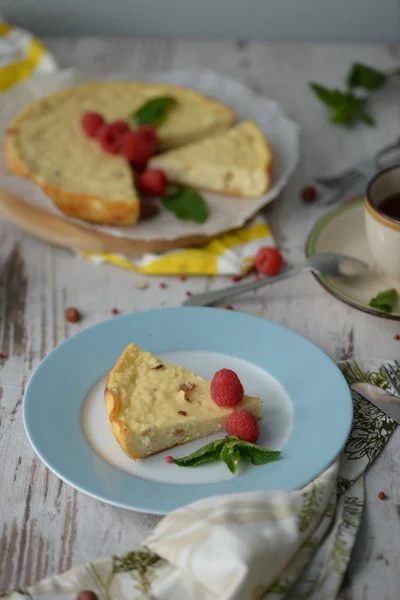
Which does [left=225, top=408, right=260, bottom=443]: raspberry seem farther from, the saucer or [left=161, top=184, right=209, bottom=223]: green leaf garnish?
[left=161, top=184, right=209, bottom=223]: green leaf garnish

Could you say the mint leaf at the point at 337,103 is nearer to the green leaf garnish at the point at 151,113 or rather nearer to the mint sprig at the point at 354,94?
the mint sprig at the point at 354,94

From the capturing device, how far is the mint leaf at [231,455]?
158 centimetres

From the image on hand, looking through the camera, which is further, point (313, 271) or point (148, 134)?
point (148, 134)

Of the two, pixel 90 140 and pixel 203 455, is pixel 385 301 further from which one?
pixel 90 140

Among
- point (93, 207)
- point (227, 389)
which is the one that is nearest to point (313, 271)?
point (227, 389)

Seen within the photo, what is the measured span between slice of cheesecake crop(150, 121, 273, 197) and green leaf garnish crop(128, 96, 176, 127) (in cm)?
17

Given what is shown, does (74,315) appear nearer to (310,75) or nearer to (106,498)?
(106,498)

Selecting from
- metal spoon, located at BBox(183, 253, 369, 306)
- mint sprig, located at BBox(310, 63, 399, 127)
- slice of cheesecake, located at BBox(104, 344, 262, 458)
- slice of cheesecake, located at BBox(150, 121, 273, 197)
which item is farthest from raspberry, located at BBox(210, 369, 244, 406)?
mint sprig, located at BBox(310, 63, 399, 127)

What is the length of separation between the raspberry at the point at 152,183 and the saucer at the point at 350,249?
55 centimetres

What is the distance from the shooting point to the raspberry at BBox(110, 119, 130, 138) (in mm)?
2691

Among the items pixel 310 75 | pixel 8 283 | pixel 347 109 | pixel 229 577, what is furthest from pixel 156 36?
pixel 229 577

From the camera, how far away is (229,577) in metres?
1.32

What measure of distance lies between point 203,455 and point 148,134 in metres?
1.43

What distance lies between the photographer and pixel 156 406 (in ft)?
5.55
